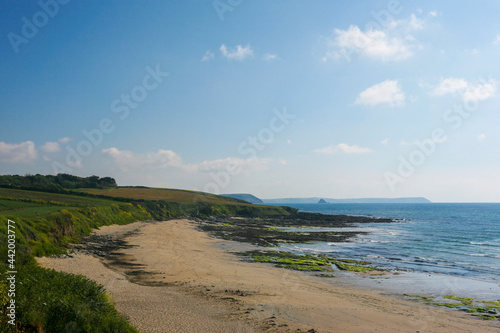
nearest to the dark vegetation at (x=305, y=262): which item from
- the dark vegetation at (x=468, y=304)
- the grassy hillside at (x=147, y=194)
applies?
the dark vegetation at (x=468, y=304)

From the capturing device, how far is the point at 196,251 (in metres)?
35.2

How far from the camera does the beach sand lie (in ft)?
46.3

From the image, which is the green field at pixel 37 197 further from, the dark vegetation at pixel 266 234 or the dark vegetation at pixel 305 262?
the dark vegetation at pixel 305 262

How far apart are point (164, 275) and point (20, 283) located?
12929 mm

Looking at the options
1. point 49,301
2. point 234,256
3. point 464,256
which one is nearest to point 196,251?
point 234,256

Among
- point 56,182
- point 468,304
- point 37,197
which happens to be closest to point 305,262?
point 468,304

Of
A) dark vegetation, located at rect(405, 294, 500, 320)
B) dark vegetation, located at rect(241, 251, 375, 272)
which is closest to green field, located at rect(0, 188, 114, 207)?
dark vegetation, located at rect(241, 251, 375, 272)

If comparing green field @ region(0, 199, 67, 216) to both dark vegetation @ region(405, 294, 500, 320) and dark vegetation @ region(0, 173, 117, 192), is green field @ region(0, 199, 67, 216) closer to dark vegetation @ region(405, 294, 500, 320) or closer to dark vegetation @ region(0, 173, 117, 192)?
dark vegetation @ region(0, 173, 117, 192)

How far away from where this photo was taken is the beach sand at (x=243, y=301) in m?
14.1

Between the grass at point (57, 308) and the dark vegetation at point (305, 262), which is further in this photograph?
the dark vegetation at point (305, 262)

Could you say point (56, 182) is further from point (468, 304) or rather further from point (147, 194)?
point (468, 304)

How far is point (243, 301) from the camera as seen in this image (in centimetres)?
1733

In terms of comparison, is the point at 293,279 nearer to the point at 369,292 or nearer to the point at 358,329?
the point at 369,292

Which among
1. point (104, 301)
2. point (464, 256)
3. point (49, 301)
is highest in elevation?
point (49, 301)
